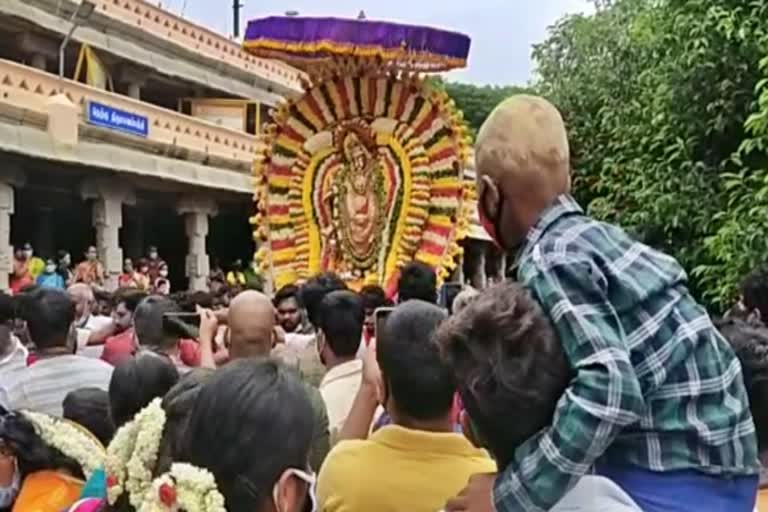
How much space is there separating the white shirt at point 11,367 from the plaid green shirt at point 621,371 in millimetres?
2815

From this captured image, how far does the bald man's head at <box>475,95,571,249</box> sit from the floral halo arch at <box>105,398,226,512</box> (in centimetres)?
82

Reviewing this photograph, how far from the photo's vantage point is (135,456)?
2.39 meters

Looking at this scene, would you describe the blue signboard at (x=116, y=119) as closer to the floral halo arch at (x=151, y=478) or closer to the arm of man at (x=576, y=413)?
the floral halo arch at (x=151, y=478)

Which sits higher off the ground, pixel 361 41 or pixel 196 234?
pixel 361 41

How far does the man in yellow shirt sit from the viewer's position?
3057 millimetres

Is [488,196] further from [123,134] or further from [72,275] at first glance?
[123,134]

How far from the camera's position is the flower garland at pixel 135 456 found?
93.0 inches

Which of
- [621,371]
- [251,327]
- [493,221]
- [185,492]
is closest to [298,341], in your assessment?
[251,327]

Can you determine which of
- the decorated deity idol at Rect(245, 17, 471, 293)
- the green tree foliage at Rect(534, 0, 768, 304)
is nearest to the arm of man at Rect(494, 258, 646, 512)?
the green tree foliage at Rect(534, 0, 768, 304)

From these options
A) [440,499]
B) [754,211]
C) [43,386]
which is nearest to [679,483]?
[440,499]

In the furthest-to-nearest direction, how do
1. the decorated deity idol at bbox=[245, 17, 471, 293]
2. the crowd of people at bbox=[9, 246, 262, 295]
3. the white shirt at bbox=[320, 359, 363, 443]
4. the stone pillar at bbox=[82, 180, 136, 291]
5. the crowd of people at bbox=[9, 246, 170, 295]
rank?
the stone pillar at bbox=[82, 180, 136, 291], the crowd of people at bbox=[9, 246, 170, 295], the crowd of people at bbox=[9, 246, 262, 295], the decorated deity idol at bbox=[245, 17, 471, 293], the white shirt at bbox=[320, 359, 363, 443]

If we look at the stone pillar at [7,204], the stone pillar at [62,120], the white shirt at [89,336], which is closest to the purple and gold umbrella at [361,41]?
the white shirt at [89,336]

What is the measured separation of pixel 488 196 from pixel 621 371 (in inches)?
21.5

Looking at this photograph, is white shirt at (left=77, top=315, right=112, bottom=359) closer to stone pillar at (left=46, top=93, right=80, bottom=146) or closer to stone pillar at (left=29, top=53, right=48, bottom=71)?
stone pillar at (left=46, top=93, right=80, bottom=146)
